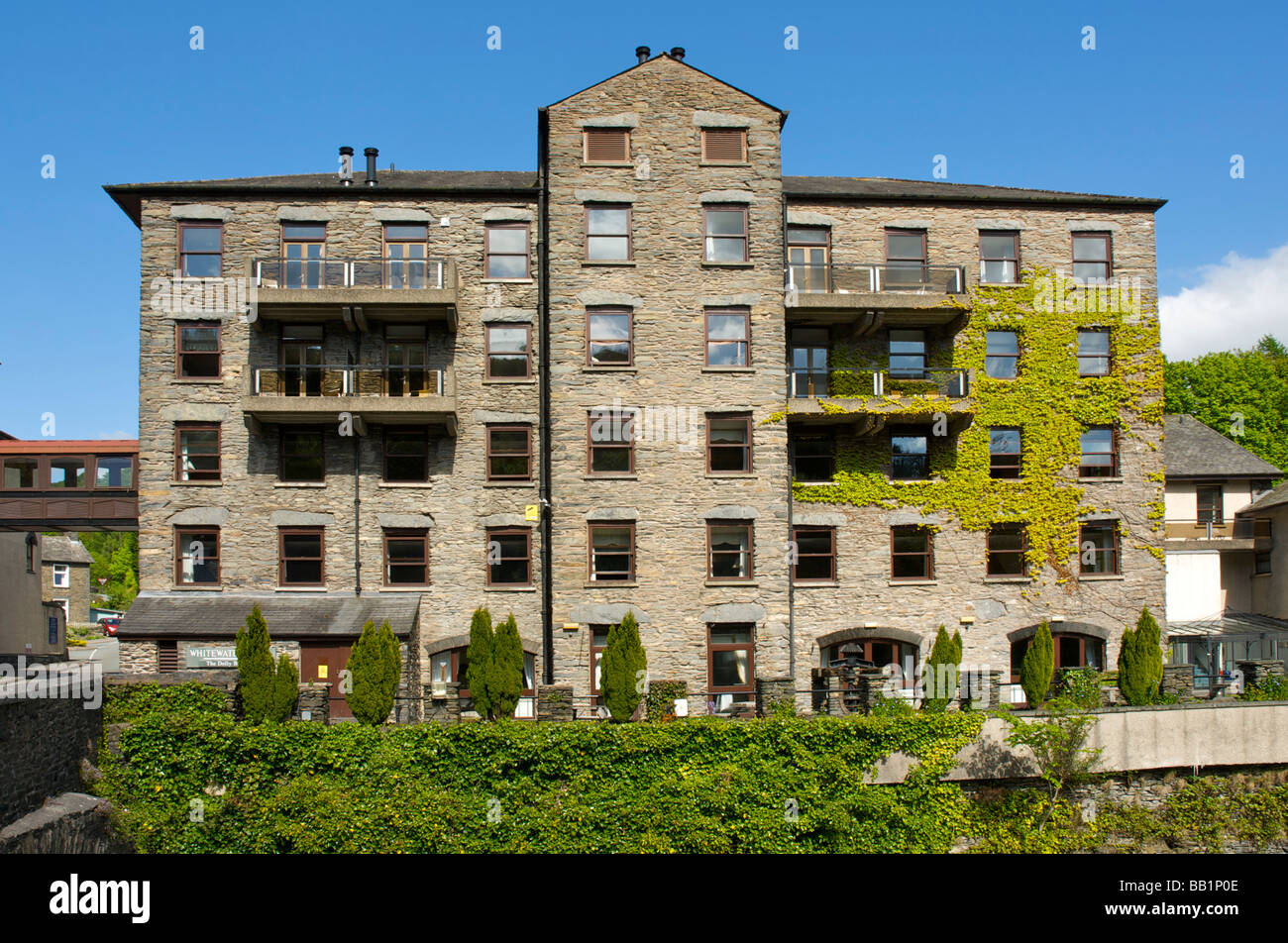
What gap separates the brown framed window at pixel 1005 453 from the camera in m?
27.0

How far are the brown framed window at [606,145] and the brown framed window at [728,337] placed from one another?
511 cm

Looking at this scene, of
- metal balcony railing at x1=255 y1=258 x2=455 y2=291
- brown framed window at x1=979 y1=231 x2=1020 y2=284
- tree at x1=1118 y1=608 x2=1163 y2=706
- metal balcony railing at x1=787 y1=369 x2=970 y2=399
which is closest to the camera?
tree at x1=1118 y1=608 x2=1163 y2=706

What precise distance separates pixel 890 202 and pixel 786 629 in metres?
12.9

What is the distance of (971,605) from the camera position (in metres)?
26.2

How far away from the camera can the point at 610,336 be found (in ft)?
83.5

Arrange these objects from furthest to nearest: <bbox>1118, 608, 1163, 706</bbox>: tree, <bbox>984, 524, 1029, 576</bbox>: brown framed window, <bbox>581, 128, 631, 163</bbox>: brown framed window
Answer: <bbox>984, 524, 1029, 576</bbox>: brown framed window < <bbox>581, 128, 631, 163</bbox>: brown framed window < <bbox>1118, 608, 1163, 706</bbox>: tree

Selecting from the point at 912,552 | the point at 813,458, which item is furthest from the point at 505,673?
the point at 912,552

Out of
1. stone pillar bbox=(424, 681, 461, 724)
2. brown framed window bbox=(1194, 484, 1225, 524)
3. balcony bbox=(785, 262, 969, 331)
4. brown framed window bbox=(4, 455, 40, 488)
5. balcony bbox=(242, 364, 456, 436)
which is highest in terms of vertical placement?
balcony bbox=(785, 262, 969, 331)

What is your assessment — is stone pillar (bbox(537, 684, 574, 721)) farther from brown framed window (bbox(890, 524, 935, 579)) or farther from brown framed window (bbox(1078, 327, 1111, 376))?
brown framed window (bbox(1078, 327, 1111, 376))

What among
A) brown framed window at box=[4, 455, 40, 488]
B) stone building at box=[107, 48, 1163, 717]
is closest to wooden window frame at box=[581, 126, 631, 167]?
stone building at box=[107, 48, 1163, 717]

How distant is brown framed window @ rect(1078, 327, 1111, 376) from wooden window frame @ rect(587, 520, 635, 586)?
14372mm

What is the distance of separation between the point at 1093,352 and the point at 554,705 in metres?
19.3

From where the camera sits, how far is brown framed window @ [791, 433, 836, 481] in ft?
87.8

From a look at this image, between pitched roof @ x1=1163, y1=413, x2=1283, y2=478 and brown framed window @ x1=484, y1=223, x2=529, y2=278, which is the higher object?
brown framed window @ x1=484, y1=223, x2=529, y2=278
